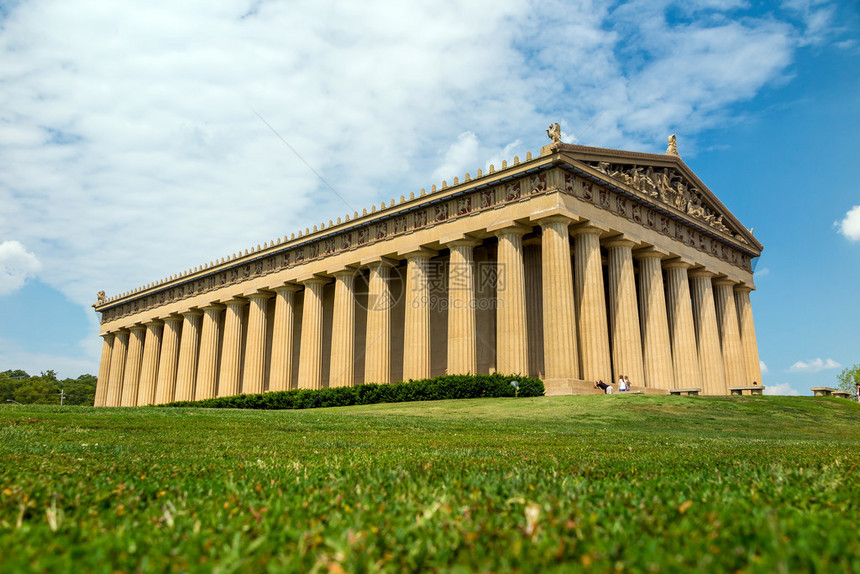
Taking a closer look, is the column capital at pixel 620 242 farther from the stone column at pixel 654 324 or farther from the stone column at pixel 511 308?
the stone column at pixel 511 308

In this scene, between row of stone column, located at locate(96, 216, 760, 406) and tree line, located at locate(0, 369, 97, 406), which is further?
tree line, located at locate(0, 369, 97, 406)

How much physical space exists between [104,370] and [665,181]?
2609 inches

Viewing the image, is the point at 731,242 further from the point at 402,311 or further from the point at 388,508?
the point at 388,508

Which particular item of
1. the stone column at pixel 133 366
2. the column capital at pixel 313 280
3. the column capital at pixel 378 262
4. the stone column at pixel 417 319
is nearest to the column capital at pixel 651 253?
the stone column at pixel 417 319

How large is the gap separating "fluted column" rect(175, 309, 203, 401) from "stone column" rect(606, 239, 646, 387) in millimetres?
42217

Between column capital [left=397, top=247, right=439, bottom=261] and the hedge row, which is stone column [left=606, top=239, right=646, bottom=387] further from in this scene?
column capital [left=397, top=247, right=439, bottom=261]

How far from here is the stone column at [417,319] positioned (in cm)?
4491

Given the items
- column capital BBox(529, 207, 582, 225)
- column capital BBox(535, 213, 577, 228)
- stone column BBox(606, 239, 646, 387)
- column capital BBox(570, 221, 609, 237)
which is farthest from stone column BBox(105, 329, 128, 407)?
stone column BBox(606, 239, 646, 387)

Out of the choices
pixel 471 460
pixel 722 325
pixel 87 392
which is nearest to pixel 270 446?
pixel 471 460

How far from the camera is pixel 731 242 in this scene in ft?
182

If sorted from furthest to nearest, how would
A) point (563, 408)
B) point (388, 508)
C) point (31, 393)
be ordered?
point (31, 393) → point (563, 408) → point (388, 508)

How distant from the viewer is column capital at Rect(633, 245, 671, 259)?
46.3 meters

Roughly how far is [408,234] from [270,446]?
36.6m

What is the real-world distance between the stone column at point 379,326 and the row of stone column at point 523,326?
8 cm
